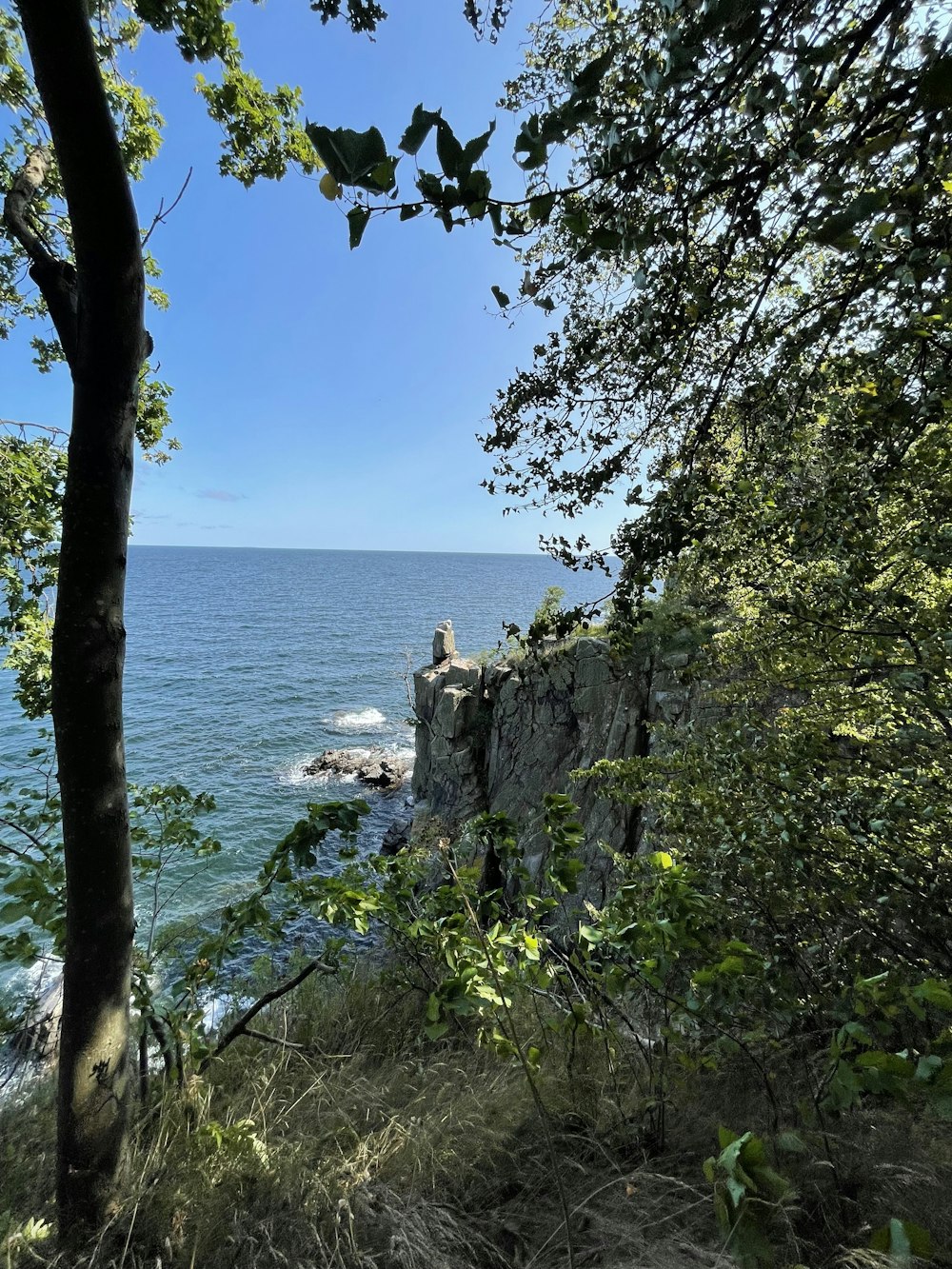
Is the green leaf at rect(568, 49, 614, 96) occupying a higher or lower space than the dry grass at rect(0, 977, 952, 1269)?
higher

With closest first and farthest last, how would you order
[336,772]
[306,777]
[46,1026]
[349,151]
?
[349,151], [46,1026], [306,777], [336,772]

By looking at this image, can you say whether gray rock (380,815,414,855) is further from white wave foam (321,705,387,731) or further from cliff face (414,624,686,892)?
white wave foam (321,705,387,731)

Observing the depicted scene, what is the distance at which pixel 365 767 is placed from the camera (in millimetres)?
24812

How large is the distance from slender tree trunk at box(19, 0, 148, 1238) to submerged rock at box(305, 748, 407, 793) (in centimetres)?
2208

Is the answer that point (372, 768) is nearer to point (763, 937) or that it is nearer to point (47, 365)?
point (47, 365)

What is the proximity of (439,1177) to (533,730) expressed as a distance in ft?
39.1

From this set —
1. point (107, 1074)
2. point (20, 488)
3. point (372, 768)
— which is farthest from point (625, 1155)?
point (372, 768)

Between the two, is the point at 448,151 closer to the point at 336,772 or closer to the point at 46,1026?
the point at 46,1026

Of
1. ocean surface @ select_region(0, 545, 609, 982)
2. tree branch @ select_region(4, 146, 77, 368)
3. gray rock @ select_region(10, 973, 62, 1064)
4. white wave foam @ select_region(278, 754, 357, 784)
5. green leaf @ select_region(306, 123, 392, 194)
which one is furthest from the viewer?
white wave foam @ select_region(278, 754, 357, 784)

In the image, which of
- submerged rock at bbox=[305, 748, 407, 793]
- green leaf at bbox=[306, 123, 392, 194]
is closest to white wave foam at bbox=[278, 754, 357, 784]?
submerged rock at bbox=[305, 748, 407, 793]

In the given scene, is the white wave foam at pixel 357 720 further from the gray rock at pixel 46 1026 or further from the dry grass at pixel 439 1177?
the dry grass at pixel 439 1177

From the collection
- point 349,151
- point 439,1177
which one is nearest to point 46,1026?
point 439,1177

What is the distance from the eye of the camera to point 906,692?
2.65 m

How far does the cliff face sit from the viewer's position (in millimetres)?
11469
